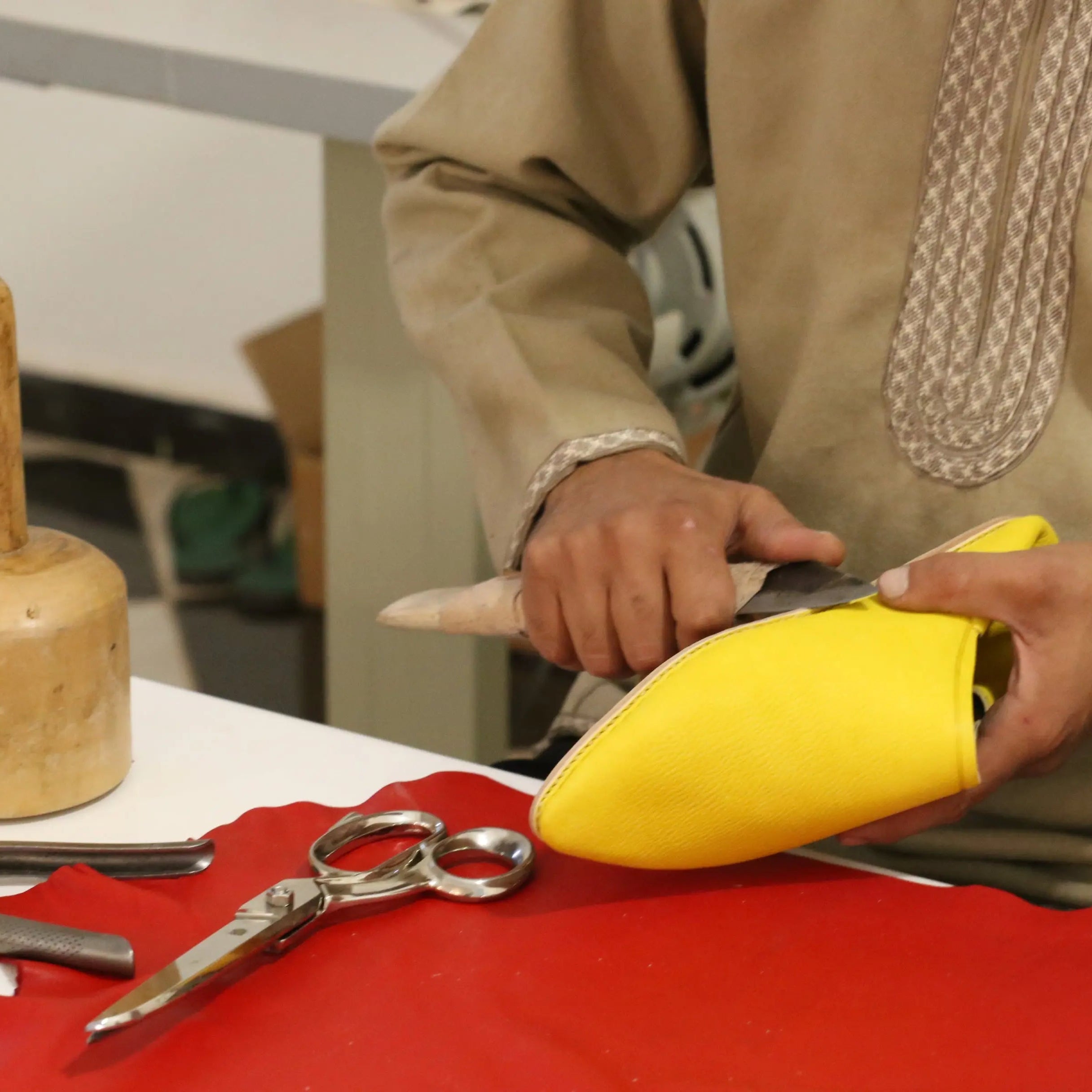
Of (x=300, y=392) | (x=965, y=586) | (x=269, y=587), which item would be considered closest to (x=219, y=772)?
(x=965, y=586)

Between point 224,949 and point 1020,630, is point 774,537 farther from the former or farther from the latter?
point 224,949

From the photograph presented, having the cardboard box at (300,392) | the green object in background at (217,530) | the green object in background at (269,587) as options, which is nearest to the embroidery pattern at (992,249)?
the cardboard box at (300,392)

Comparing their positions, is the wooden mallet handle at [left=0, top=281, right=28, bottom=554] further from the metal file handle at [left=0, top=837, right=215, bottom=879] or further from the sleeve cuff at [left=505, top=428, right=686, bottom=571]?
the sleeve cuff at [left=505, top=428, right=686, bottom=571]

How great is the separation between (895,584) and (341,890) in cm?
22

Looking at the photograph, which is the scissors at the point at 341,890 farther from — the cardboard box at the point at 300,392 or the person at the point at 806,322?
the cardboard box at the point at 300,392

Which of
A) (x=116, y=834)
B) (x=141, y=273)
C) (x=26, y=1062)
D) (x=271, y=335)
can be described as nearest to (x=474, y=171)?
(x=116, y=834)

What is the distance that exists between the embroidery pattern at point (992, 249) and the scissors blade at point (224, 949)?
1.12 ft

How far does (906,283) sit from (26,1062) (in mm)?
465

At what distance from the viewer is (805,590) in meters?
0.49

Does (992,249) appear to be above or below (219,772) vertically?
above

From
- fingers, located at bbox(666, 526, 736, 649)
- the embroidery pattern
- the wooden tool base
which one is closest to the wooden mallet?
the wooden tool base

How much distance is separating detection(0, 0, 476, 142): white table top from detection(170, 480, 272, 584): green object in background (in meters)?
1.16

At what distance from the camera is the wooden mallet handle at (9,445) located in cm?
52

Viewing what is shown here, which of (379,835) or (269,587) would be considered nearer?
(379,835)
